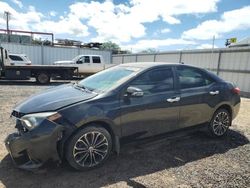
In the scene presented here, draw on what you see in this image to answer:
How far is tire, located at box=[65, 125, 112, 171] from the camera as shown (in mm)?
3297

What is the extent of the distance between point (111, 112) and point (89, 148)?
0.60 metres

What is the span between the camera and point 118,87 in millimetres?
3684

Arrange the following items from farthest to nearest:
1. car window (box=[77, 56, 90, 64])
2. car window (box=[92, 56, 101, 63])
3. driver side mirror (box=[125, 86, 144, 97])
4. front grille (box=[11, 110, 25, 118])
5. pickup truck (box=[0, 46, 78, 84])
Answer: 1. car window (box=[92, 56, 101, 63])
2. car window (box=[77, 56, 90, 64])
3. pickup truck (box=[0, 46, 78, 84])
4. driver side mirror (box=[125, 86, 144, 97])
5. front grille (box=[11, 110, 25, 118])

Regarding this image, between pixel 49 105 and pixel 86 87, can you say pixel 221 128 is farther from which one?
pixel 49 105

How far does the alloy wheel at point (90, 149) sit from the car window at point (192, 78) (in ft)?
5.88

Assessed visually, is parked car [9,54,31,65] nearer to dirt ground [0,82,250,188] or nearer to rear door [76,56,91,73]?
rear door [76,56,91,73]

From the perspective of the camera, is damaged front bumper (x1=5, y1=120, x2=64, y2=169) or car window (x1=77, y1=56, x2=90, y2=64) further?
car window (x1=77, y1=56, x2=90, y2=64)

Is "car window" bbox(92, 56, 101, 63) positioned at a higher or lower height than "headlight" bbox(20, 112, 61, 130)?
higher

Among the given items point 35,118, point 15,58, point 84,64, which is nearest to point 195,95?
point 35,118

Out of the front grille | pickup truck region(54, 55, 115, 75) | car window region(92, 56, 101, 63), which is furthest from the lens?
car window region(92, 56, 101, 63)

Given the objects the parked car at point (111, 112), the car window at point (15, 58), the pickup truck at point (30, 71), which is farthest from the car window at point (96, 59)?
the parked car at point (111, 112)

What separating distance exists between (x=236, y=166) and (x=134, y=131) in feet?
5.53

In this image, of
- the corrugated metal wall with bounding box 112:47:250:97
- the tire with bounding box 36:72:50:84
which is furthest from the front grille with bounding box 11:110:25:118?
the tire with bounding box 36:72:50:84

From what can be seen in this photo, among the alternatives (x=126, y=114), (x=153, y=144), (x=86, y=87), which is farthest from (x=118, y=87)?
(x=153, y=144)
